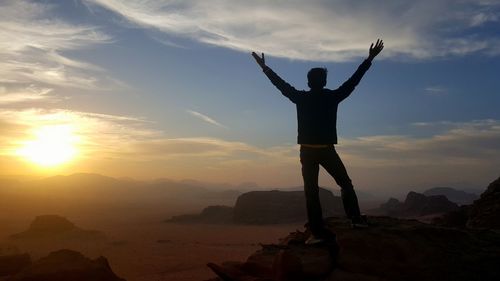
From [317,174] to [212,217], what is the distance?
145 feet

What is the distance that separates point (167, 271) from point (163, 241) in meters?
11.0

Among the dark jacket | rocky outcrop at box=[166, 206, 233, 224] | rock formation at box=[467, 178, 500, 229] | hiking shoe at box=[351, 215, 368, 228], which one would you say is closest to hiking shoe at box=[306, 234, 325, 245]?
hiking shoe at box=[351, 215, 368, 228]

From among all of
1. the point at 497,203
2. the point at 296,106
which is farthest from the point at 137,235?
the point at 296,106

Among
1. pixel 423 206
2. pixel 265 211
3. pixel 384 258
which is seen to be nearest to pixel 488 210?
pixel 384 258

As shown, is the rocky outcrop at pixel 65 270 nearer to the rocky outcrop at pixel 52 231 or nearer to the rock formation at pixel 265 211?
the rocky outcrop at pixel 52 231

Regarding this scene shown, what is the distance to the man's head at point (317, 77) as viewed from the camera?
650cm

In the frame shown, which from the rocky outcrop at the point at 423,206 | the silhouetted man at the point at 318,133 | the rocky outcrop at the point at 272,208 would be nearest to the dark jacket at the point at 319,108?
the silhouetted man at the point at 318,133

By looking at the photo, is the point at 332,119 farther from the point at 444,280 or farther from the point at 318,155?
the point at 444,280

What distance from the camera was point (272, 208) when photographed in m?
45.5

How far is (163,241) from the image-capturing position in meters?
29.5

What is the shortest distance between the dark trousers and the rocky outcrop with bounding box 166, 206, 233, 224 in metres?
41.2

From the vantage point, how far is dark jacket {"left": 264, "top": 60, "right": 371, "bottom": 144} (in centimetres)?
634

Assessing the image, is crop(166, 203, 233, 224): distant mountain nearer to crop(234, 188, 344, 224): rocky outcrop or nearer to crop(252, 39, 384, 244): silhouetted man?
crop(234, 188, 344, 224): rocky outcrop

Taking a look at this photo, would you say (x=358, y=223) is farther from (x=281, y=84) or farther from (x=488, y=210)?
(x=488, y=210)
